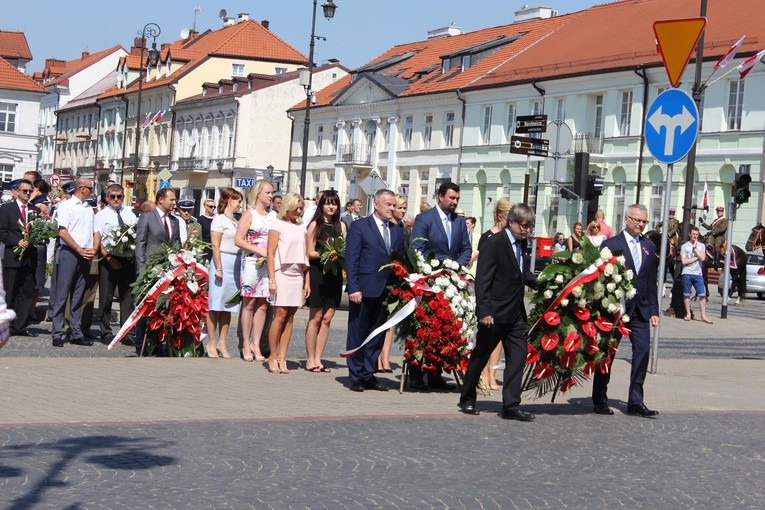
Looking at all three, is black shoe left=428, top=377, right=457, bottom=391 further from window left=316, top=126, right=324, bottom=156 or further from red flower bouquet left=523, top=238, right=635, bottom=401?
window left=316, top=126, right=324, bottom=156

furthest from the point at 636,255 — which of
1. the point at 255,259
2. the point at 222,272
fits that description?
the point at 222,272

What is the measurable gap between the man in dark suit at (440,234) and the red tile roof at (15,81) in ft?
314

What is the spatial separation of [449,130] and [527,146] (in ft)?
159

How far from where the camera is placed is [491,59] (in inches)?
2778

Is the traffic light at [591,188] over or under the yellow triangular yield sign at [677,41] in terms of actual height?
under

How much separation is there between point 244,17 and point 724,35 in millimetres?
59581

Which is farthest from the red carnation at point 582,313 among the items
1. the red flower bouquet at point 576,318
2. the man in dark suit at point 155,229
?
the man in dark suit at point 155,229

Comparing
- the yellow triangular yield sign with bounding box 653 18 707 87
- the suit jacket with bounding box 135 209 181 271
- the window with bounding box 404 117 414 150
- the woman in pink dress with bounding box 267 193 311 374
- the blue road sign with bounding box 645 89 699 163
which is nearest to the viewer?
the woman in pink dress with bounding box 267 193 311 374

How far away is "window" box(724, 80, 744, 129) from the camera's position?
52062 mm

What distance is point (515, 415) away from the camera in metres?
11.4

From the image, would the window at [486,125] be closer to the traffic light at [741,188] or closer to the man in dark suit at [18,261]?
the traffic light at [741,188]

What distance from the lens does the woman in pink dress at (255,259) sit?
1493 cm

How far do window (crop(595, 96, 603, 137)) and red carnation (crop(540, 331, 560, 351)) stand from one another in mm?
48276

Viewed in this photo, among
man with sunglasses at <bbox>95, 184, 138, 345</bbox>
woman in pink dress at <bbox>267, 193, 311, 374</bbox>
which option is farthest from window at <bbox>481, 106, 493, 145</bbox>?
woman in pink dress at <bbox>267, 193, 311, 374</bbox>
